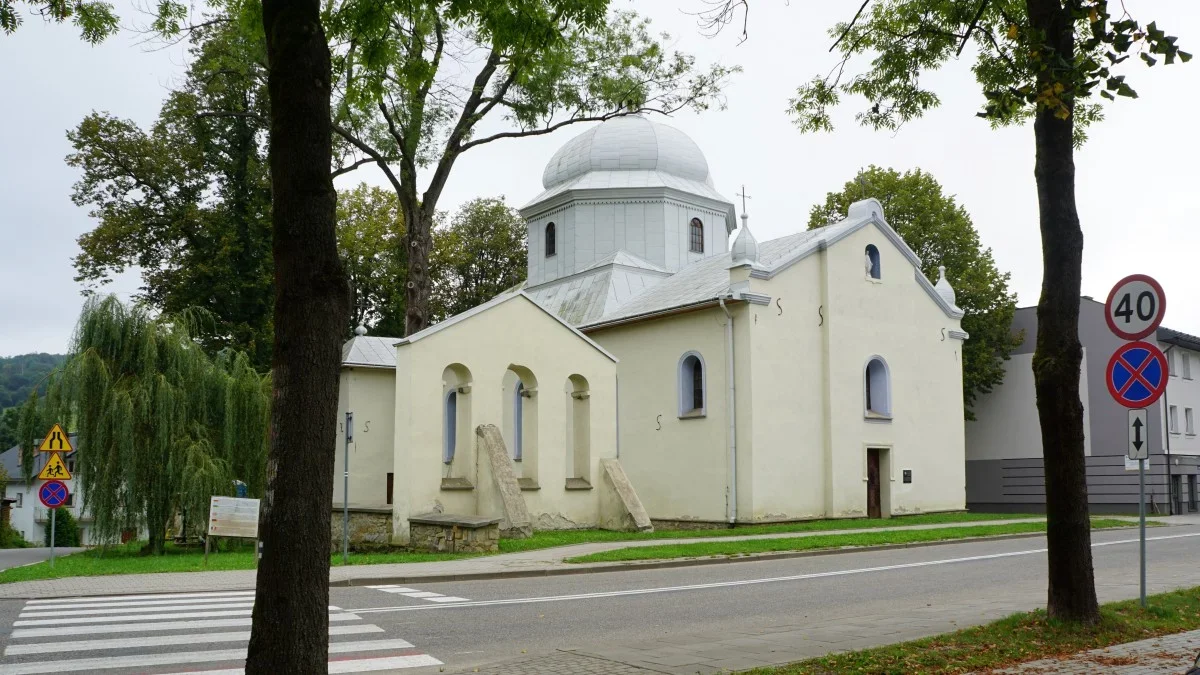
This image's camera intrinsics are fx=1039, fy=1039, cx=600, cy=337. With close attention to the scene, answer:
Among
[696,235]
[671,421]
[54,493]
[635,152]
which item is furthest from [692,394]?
[54,493]

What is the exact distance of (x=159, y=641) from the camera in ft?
31.0

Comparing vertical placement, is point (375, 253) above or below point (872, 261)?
above

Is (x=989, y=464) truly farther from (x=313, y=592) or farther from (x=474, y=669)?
(x=313, y=592)

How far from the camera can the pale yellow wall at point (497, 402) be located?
880 inches

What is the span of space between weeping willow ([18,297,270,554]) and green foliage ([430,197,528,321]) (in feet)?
75.8

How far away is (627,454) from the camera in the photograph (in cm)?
3097

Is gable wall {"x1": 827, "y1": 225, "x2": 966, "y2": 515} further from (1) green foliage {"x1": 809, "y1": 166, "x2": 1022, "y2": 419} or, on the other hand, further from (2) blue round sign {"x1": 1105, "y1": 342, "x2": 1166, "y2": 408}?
(2) blue round sign {"x1": 1105, "y1": 342, "x2": 1166, "y2": 408}

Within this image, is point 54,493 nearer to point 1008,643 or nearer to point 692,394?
point 1008,643

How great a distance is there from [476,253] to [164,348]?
25.6 meters

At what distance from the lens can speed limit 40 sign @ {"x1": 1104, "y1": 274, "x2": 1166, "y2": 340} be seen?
9508 millimetres

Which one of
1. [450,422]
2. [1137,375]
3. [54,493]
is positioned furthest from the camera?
[450,422]

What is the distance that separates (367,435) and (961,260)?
2486cm

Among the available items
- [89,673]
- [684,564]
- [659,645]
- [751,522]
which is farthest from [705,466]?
[89,673]

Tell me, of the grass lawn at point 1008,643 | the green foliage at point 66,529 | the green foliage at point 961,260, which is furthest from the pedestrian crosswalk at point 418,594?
the green foliage at point 66,529
